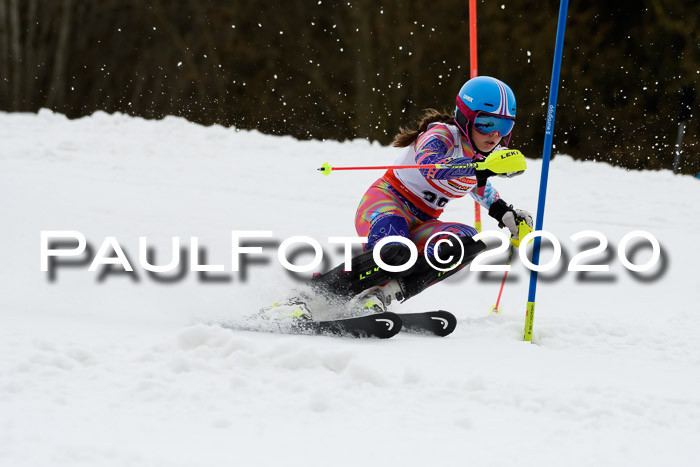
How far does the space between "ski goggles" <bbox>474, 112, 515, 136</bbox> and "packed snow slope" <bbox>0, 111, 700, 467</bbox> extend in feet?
3.61

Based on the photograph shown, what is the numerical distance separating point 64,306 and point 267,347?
1653 millimetres

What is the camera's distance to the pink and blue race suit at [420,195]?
4.43 m

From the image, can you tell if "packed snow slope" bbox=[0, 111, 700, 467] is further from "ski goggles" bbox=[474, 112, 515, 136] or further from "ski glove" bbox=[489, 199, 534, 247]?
"ski goggles" bbox=[474, 112, 515, 136]

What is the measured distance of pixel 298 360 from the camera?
3115 mm

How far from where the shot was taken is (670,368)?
155 inches

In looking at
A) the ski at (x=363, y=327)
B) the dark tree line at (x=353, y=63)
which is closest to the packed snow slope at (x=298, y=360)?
the ski at (x=363, y=327)

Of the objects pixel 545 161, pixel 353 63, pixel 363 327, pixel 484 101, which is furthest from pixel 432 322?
pixel 353 63

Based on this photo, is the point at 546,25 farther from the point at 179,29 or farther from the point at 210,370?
the point at 210,370

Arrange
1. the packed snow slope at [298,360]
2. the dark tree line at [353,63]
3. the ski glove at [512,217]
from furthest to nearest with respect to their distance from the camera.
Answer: the dark tree line at [353,63], the ski glove at [512,217], the packed snow slope at [298,360]

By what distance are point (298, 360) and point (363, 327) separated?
93 cm

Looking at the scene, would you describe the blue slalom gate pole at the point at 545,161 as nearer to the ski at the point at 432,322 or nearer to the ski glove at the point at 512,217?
the ski glove at the point at 512,217

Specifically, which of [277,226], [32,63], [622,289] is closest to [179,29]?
[32,63]

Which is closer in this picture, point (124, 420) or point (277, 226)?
point (124, 420)

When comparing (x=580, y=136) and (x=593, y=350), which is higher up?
(x=580, y=136)
